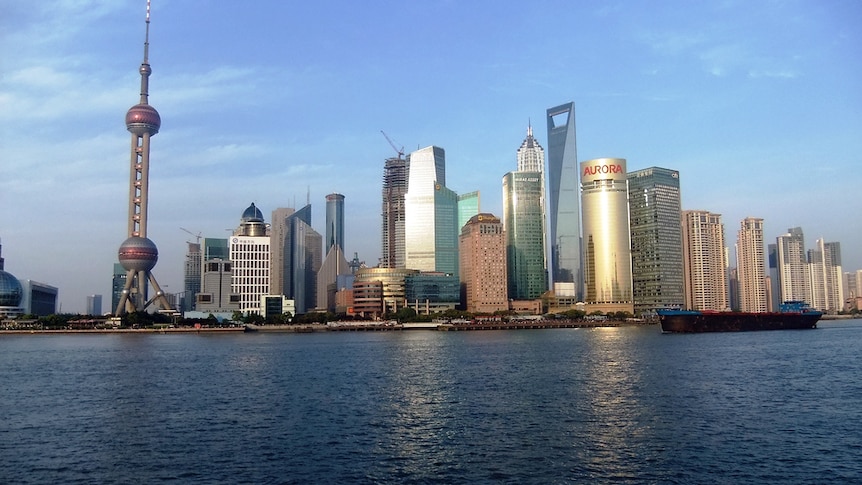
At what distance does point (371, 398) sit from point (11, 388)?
4199 centimetres

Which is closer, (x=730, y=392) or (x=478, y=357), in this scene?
(x=730, y=392)

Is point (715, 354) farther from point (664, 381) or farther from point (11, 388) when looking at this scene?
point (11, 388)

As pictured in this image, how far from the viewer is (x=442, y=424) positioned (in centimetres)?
5359

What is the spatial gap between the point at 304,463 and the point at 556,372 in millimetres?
50821

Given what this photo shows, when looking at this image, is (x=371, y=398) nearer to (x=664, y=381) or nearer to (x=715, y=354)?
(x=664, y=381)

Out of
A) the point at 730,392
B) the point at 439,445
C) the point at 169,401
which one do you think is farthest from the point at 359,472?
the point at 730,392

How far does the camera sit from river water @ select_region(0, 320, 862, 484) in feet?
132

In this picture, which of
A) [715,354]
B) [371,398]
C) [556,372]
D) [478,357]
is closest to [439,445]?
[371,398]

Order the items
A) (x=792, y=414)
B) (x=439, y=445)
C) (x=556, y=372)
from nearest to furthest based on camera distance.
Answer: (x=439, y=445), (x=792, y=414), (x=556, y=372)

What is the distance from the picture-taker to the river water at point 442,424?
1586 inches

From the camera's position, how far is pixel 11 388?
78.4 metres

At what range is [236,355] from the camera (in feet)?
424

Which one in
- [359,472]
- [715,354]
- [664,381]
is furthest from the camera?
[715,354]

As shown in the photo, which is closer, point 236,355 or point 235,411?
point 235,411
